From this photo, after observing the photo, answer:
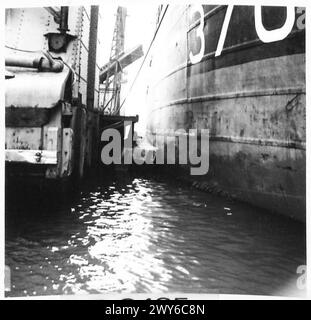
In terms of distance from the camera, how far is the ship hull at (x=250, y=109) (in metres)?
4.60

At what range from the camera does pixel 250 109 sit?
545 centimetres

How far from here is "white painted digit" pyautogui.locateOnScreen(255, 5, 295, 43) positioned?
15.1ft

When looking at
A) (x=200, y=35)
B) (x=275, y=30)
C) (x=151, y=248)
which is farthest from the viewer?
(x=200, y=35)

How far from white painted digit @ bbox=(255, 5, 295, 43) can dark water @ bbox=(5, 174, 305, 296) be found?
2818 mm

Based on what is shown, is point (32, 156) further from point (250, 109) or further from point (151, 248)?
point (250, 109)

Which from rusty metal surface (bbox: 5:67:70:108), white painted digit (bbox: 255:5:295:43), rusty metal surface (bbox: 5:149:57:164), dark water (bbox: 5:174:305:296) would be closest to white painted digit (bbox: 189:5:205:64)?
white painted digit (bbox: 255:5:295:43)

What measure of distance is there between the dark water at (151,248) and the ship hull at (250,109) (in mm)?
466

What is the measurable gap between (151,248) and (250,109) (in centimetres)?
307

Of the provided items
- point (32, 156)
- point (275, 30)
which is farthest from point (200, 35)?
point (32, 156)

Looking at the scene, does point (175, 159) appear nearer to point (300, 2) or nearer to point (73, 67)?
point (73, 67)

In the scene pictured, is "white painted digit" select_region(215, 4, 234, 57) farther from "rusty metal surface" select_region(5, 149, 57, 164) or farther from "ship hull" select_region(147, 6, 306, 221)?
"rusty metal surface" select_region(5, 149, 57, 164)

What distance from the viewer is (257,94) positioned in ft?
17.3

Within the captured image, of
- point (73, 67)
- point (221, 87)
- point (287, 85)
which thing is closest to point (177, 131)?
point (221, 87)
